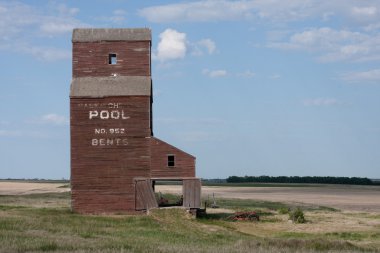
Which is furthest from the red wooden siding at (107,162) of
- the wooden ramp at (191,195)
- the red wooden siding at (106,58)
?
the red wooden siding at (106,58)

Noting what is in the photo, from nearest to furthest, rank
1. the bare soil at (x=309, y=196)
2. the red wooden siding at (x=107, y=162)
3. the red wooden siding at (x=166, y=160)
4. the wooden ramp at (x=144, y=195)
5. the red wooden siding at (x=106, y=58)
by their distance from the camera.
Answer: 1. the wooden ramp at (x=144, y=195)
2. the red wooden siding at (x=107, y=162)
3. the red wooden siding at (x=166, y=160)
4. the red wooden siding at (x=106, y=58)
5. the bare soil at (x=309, y=196)

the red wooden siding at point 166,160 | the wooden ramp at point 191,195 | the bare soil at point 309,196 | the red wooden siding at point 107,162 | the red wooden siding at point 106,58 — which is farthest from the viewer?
the bare soil at point 309,196

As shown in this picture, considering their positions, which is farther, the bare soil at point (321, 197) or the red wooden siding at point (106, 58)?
the bare soil at point (321, 197)

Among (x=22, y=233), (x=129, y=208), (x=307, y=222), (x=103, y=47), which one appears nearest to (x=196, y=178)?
(x=129, y=208)

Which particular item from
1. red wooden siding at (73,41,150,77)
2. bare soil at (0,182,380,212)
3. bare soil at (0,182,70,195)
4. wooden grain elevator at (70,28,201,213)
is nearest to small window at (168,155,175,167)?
wooden grain elevator at (70,28,201,213)

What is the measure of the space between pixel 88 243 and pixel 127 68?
2280cm

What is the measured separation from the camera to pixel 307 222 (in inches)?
1770

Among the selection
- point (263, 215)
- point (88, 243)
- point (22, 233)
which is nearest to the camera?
point (88, 243)

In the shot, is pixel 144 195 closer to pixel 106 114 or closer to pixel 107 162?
pixel 107 162

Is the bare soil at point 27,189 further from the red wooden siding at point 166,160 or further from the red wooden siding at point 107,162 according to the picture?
the red wooden siding at point 166,160

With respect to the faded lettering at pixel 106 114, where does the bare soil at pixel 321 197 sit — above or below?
below

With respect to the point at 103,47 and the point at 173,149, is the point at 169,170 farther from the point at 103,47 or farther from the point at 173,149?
the point at 103,47

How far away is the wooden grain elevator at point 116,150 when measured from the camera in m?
44.7

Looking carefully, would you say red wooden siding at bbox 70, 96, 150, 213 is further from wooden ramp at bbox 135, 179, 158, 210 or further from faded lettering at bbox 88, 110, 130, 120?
wooden ramp at bbox 135, 179, 158, 210
